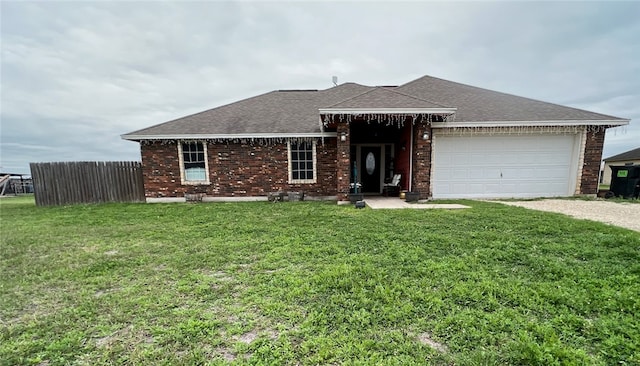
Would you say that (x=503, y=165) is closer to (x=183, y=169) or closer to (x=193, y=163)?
(x=193, y=163)

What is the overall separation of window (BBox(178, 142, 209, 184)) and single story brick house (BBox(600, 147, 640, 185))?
2970 centimetres

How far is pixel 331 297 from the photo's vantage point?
8.41 feet

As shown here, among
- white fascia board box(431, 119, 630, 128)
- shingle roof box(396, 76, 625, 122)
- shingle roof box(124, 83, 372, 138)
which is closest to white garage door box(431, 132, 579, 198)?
white fascia board box(431, 119, 630, 128)

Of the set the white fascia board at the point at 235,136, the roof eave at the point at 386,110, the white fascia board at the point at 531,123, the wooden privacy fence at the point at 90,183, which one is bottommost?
the wooden privacy fence at the point at 90,183

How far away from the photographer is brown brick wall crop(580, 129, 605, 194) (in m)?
8.67

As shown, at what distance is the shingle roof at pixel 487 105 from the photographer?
871 cm

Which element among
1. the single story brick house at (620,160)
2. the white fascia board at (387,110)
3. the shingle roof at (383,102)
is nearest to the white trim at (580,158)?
the white fascia board at (387,110)

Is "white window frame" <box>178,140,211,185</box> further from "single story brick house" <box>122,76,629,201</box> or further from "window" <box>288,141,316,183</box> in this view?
"window" <box>288,141,316,183</box>

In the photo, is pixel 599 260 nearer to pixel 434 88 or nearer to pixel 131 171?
pixel 434 88

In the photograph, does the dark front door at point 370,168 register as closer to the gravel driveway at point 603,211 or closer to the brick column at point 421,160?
the brick column at point 421,160

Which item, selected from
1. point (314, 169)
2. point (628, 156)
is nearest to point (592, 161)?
point (314, 169)

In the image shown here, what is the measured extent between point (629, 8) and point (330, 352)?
1662 cm

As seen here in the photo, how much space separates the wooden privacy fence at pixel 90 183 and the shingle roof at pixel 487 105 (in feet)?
40.8

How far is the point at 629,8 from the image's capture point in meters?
9.68
